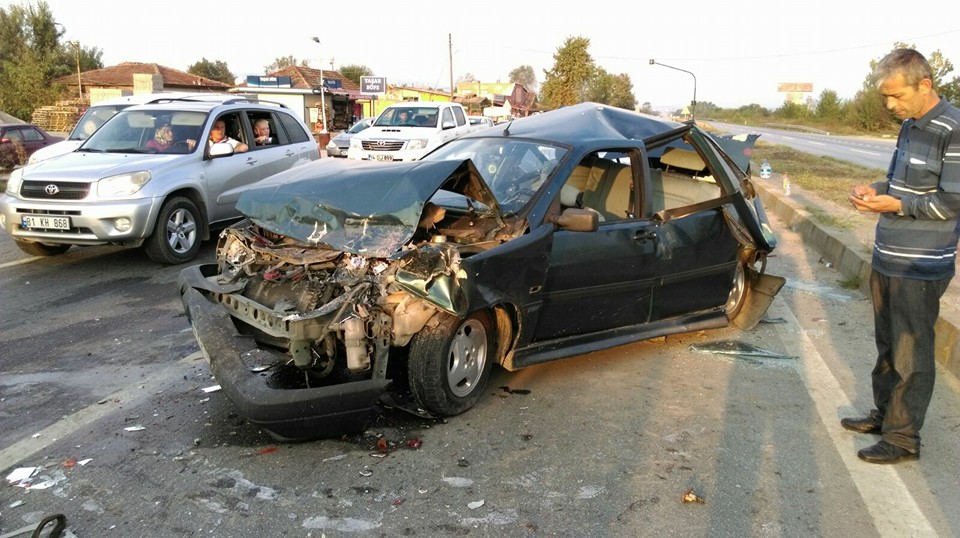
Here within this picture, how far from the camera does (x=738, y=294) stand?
604 centimetres

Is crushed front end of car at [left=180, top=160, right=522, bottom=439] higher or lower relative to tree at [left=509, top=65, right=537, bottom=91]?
lower

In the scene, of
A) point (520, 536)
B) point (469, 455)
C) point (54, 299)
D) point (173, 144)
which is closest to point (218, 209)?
point (173, 144)

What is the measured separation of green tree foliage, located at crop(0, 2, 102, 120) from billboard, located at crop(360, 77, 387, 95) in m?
24.2

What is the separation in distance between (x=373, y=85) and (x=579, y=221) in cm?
3314

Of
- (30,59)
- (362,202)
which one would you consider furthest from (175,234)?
(30,59)

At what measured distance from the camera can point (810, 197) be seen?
13953 mm

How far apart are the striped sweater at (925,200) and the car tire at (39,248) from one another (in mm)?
7988

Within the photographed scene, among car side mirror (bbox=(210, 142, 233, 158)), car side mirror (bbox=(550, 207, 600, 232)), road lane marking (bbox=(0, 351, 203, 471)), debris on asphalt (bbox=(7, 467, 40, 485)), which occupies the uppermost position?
car side mirror (bbox=(210, 142, 233, 158))

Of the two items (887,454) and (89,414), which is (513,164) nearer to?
(887,454)

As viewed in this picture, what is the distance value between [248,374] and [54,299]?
390 cm

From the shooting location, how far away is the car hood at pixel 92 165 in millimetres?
7172

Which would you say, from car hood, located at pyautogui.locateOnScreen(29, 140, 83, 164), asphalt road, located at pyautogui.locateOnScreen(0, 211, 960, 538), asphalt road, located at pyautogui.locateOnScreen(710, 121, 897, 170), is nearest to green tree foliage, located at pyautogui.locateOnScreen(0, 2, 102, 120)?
car hood, located at pyautogui.locateOnScreen(29, 140, 83, 164)

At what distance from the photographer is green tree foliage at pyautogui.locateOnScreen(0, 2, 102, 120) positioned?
45.5 metres

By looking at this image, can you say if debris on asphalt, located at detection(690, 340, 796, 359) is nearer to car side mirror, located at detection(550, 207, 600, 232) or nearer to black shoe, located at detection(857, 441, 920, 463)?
black shoe, located at detection(857, 441, 920, 463)
